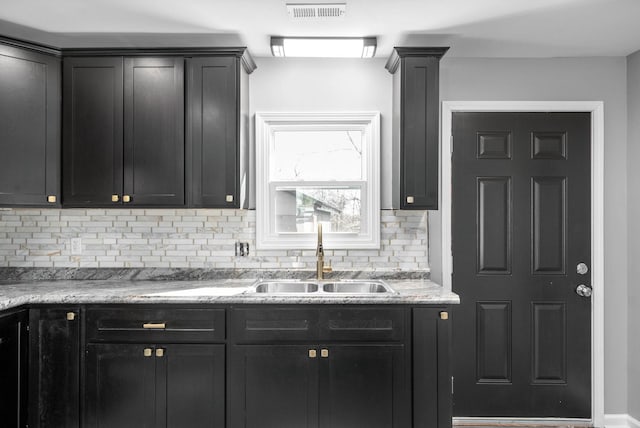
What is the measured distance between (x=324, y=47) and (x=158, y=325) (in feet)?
6.52

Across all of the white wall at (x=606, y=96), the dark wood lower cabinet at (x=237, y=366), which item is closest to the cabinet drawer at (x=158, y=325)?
the dark wood lower cabinet at (x=237, y=366)

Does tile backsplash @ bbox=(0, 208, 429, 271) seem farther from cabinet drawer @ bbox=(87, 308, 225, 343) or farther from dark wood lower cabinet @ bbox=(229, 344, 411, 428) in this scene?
dark wood lower cabinet @ bbox=(229, 344, 411, 428)

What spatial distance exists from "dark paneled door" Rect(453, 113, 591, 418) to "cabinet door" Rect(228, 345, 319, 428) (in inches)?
48.0

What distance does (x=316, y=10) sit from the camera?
238 centimetres

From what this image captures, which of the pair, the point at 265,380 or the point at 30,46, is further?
the point at 30,46

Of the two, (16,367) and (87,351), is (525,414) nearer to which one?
(87,351)

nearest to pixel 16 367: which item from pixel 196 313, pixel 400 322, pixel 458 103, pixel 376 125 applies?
pixel 196 313

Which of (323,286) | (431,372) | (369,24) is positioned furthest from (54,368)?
(369,24)

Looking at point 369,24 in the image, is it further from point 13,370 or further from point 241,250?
point 13,370

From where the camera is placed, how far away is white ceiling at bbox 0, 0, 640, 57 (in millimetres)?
2352

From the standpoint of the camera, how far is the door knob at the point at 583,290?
9.93 ft

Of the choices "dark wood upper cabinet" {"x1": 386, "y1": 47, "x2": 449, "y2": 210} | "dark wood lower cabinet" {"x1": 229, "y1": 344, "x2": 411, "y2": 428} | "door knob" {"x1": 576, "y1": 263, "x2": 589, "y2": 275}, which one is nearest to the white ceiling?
"dark wood upper cabinet" {"x1": 386, "y1": 47, "x2": 449, "y2": 210}

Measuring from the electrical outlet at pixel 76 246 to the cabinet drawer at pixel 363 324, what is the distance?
186 centimetres

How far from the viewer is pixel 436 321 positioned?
2434mm
